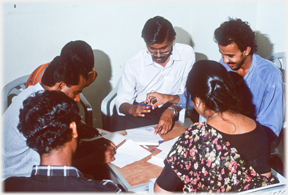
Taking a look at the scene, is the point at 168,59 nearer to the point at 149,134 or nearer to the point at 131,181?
the point at 149,134

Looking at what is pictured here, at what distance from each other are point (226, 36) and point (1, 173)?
1.70 metres

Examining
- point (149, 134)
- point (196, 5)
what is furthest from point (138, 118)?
point (196, 5)

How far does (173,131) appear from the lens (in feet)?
6.79

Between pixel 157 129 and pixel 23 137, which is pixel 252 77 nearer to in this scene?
pixel 157 129

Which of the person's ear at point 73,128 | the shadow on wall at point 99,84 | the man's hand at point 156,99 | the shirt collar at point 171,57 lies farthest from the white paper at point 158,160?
the shadow on wall at point 99,84

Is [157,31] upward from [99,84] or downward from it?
upward

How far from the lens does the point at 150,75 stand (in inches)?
106

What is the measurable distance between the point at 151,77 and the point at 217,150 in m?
1.50

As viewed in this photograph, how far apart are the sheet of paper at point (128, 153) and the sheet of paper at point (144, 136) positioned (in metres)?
0.05

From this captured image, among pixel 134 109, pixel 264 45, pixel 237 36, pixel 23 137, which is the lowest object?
pixel 134 109

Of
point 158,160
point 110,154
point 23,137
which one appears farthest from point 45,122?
point 158,160

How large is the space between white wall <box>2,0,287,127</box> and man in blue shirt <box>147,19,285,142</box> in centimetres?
83

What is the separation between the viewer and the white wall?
8.83 feet

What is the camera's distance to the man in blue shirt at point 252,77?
6.61ft
